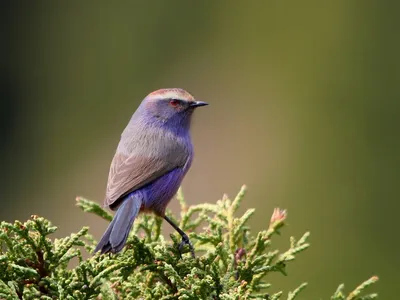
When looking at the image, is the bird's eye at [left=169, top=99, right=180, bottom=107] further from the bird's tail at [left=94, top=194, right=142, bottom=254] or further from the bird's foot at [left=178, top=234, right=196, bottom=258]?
the bird's foot at [left=178, top=234, right=196, bottom=258]

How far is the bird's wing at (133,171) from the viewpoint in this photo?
3.96 meters

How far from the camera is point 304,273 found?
6941mm

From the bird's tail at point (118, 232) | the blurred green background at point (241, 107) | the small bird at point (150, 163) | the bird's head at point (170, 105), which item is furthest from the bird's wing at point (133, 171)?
the blurred green background at point (241, 107)

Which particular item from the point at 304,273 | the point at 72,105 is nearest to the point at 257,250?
the point at 304,273

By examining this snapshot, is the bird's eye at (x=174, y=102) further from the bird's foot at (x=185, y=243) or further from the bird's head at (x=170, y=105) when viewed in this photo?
the bird's foot at (x=185, y=243)

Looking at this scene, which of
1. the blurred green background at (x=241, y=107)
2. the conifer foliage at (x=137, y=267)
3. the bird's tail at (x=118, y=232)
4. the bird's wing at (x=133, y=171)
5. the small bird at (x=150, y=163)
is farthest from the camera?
the blurred green background at (x=241, y=107)

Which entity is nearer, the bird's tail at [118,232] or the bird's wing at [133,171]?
the bird's tail at [118,232]

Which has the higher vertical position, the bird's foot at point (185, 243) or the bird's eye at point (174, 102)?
the bird's eye at point (174, 102)

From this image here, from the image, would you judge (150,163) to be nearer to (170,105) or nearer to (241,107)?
(170,105)

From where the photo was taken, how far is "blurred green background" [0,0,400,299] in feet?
25.2

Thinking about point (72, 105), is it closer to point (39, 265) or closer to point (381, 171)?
point (381, 171)

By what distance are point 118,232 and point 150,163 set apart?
3.10 feet

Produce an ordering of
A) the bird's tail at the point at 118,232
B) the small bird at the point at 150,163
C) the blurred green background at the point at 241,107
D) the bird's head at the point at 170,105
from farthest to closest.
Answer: the blurred green background at the point at 241,107 → the bird's head at the point at 170,105 → the small bird at the point at 150,163 → the bird's tail at the point at 118,232

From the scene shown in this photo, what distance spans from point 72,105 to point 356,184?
486 centimetres
